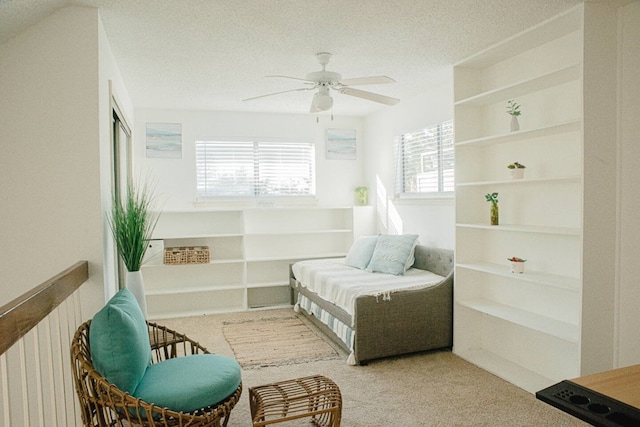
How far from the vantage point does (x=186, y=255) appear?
208 inches

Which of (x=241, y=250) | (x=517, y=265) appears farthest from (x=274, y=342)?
(x=517, y=265)

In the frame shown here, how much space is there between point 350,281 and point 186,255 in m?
2.13

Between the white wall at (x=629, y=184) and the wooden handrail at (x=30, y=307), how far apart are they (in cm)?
306

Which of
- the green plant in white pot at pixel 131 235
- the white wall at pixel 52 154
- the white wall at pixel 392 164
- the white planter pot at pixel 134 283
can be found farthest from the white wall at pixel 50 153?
the white wall at pixel 392 164

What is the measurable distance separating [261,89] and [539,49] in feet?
8.44

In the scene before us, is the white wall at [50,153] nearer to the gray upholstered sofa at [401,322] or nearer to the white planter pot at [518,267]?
the gray upholstered sofa at [401,322]

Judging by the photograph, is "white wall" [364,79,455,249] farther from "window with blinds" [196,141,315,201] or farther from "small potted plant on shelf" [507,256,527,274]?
"small potted plant on shelf" [507,256,527,274]

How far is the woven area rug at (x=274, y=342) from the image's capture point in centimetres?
385

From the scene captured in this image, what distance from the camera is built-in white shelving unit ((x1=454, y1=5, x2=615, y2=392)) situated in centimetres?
275

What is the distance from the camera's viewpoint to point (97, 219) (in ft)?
9.04

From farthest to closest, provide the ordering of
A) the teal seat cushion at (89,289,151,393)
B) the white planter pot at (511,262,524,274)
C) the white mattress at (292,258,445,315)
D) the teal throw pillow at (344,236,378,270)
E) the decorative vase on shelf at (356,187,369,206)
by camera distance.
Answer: the decorative vase on shelf at (356,187,369,206) → the teal throw pillow at (344,236,378,270) → the white mattress at (292,258,445,315) → the white planter pot at (511,262,524,274) → the teal seat cushion at (89,289,151,393)

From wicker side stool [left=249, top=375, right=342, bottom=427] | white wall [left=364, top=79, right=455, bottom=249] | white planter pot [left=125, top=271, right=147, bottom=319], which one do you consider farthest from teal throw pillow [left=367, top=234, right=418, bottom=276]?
white planter pot [left=125, top=271, right=147, bottom=319]

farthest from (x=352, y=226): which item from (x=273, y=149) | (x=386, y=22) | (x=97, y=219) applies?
(x=97, y=219)

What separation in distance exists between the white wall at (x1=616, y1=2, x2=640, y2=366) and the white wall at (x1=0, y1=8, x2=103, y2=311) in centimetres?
320
